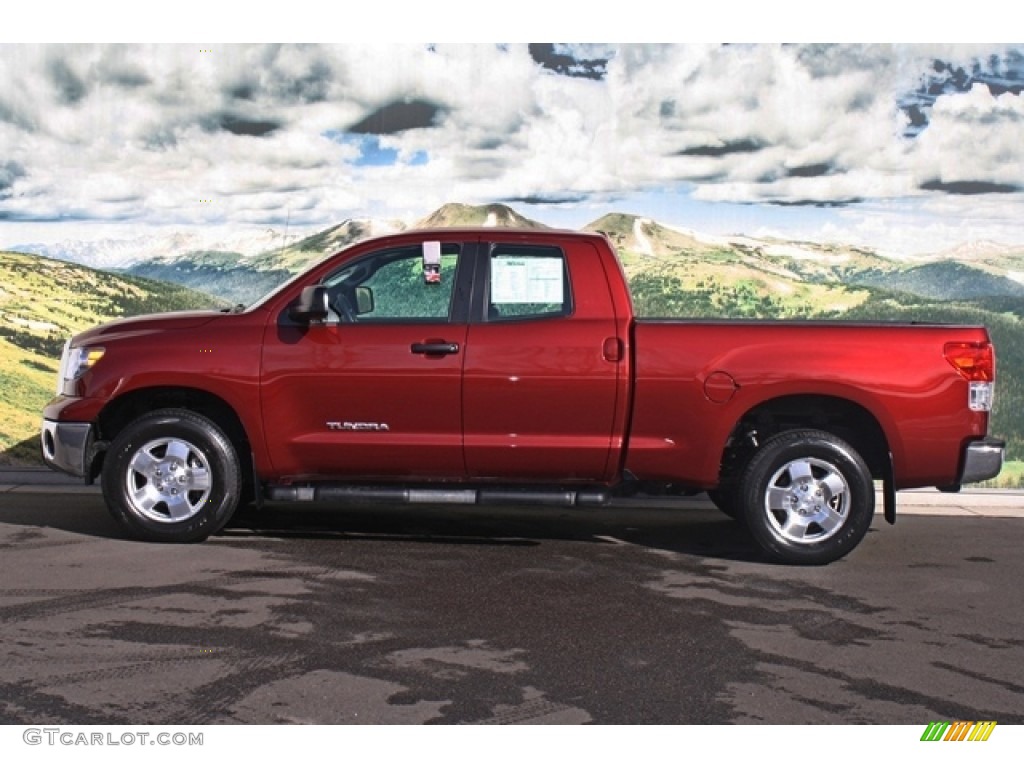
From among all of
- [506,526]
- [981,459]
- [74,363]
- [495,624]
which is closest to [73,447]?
[74,363]

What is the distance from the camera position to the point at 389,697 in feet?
17.4

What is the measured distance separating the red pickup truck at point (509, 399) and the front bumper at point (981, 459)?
0.05 ft

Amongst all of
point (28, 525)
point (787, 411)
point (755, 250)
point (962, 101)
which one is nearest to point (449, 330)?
point (787, 411)

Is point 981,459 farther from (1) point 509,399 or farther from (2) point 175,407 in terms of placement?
(2) point 175,407

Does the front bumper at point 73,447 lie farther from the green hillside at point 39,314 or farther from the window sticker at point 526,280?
the green hillside at point 39,314

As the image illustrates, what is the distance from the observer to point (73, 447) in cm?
849

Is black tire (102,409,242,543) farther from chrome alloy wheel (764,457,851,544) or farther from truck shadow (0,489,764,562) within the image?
chrome alloy wheel (764,457,851,544)

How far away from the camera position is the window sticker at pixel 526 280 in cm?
840

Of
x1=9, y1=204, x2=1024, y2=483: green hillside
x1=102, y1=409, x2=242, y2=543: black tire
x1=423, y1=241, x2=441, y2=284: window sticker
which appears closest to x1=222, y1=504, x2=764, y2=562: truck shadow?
x1=102, y1=409, x2=242, y2=543: black tire

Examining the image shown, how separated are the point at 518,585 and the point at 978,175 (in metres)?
6.21

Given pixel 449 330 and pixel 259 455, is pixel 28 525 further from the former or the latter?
pixel 449 330

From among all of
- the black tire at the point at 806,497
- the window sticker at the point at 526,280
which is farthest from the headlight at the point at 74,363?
the black tire at the point at 806,497

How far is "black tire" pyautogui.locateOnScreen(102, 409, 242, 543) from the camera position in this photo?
8.36 m

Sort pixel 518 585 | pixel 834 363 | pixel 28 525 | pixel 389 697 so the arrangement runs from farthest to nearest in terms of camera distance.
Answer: pixel 28 525
pixel 834 363
pixel 518 585
pixel 389 697
